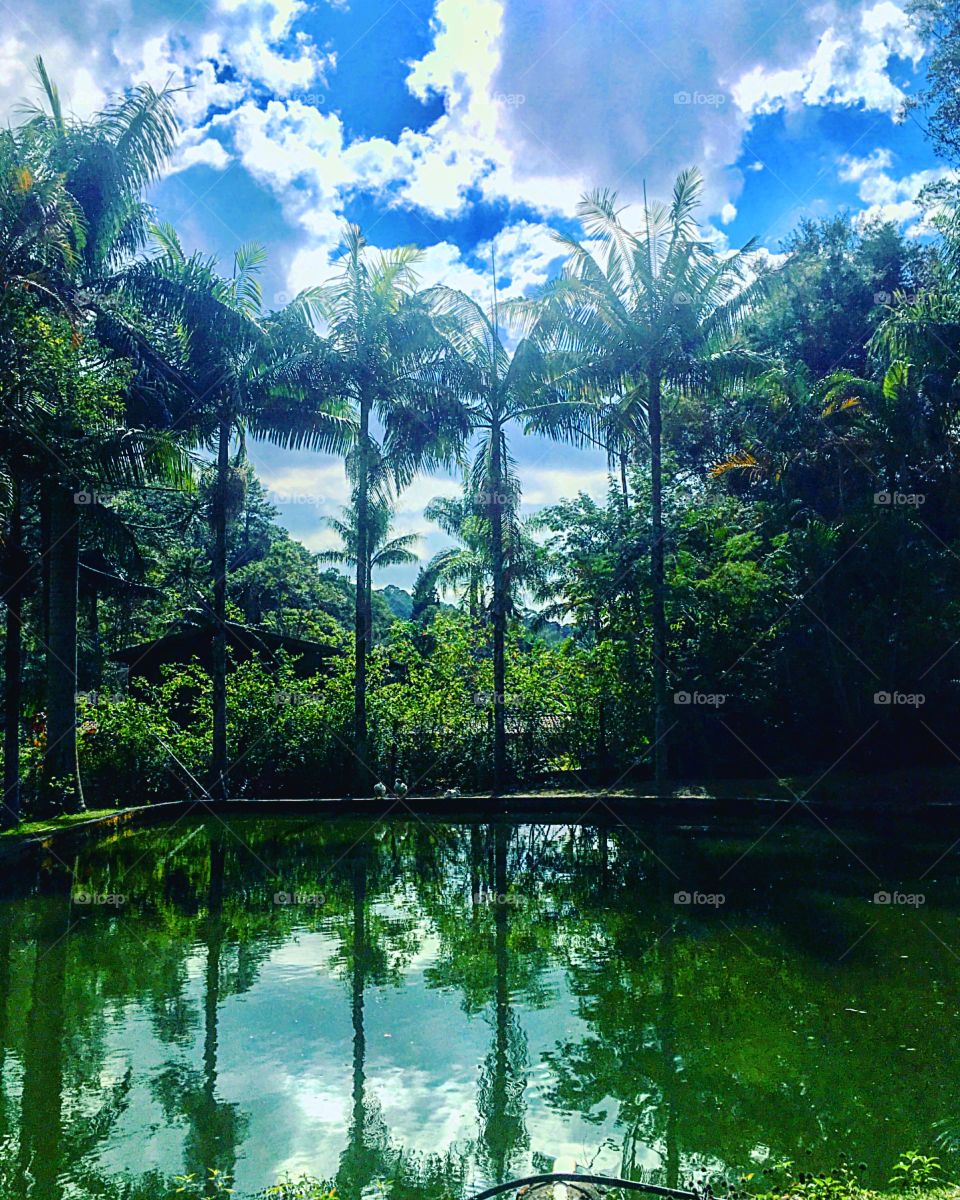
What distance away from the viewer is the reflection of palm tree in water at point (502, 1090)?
214 inches

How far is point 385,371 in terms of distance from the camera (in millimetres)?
21984

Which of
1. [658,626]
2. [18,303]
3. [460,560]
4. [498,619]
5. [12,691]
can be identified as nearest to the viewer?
[18,303]

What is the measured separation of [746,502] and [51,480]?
18.4 m

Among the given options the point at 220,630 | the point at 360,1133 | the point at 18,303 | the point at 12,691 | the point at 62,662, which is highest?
the point at 18,303

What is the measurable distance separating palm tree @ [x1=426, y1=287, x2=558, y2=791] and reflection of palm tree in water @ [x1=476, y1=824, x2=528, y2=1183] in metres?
14.1

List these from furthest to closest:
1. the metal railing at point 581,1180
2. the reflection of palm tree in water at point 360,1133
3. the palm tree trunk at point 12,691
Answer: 1. the palm tree trunk at point 12,691
2. the reflection of palm tree in water at point 360,1133
3. the metal railing at point 581,1180

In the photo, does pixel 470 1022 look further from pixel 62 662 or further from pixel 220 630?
pixel 220 630

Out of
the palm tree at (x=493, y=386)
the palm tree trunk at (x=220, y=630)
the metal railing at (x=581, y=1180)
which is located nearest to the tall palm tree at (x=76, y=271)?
the palm tree trunk at (x=220, y=630)

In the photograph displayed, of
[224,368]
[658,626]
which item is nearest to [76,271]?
[224,368]

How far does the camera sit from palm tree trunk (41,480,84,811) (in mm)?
17547

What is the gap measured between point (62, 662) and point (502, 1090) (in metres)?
13.8

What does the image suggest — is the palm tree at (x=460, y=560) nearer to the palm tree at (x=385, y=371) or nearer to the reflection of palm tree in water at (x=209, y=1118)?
the palm tree at (x=385, y=371)

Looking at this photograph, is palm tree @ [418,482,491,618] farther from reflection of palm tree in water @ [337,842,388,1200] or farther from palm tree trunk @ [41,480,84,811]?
reflection of palm tree in water @ [337,842,388,1200]

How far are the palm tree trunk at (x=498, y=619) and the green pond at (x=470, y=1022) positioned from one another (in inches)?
272
